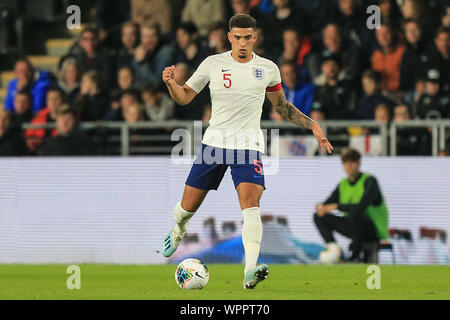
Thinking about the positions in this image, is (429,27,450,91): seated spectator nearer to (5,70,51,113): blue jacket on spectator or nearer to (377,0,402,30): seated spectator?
(377,0,402,30): seated spectator

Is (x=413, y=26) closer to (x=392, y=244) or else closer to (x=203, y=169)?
(x=392, y=244)

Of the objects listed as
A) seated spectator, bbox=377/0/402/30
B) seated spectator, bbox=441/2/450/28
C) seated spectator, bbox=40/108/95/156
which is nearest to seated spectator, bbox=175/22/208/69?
seated spectator, bbox=40/108/95/156

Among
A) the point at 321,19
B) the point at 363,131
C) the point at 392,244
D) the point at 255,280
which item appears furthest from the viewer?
the point at 321,19

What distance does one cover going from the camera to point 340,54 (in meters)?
16.1

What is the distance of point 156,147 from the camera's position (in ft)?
51.9

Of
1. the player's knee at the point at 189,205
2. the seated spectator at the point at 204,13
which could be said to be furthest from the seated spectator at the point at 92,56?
the player's knee at the point at 189,205

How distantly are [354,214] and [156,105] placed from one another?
3.59 m

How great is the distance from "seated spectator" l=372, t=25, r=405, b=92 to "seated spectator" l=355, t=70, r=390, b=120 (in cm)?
60

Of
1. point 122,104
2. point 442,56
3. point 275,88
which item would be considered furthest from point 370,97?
point 275,88

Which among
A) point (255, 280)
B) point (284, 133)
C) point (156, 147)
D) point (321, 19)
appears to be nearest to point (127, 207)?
point (156, 147)

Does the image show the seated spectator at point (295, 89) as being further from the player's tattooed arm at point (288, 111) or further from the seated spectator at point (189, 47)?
the player's tattooed arm at point (288, 111)

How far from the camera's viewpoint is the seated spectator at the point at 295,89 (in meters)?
15.5

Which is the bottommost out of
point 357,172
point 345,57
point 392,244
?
point 392,244

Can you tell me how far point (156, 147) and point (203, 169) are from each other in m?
5.71
